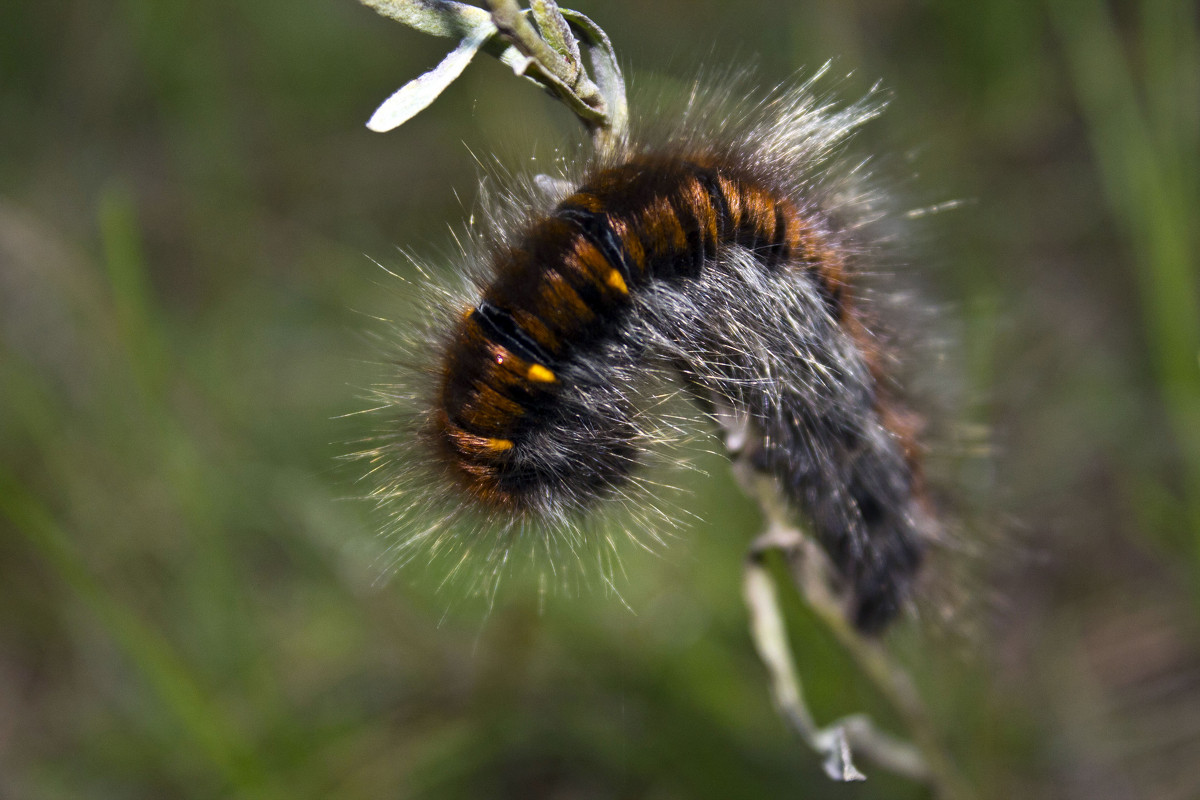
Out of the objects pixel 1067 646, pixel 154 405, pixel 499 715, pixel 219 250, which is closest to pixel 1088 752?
pixel 1067 646

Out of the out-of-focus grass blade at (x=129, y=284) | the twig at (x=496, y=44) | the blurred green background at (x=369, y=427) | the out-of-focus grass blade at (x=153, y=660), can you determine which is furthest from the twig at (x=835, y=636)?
the out-of-focus grass blade at (x=129, y=284)

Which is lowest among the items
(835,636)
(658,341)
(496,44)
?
(835,636)

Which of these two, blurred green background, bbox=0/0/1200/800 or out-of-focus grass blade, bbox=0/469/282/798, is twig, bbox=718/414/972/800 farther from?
out-of-focus grass blade, bbox=0/469/282/798

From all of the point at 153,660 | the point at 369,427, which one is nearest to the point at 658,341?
the point at 369,427

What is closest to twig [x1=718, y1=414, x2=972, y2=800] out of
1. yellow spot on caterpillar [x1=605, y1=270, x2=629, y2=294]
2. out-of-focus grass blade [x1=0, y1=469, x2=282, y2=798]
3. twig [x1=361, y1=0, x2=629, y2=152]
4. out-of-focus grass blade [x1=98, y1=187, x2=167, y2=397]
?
yellow spot on caterpillar [x1=605, y1=270, x2=629, y2=294]

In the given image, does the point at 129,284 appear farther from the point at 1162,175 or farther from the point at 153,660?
the point at 1162,175

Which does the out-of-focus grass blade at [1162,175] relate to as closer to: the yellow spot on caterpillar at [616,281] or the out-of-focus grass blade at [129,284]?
the yellow spot on caterpillar at [616,281]

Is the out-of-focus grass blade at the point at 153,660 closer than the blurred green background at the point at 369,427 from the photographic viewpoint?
Yes
